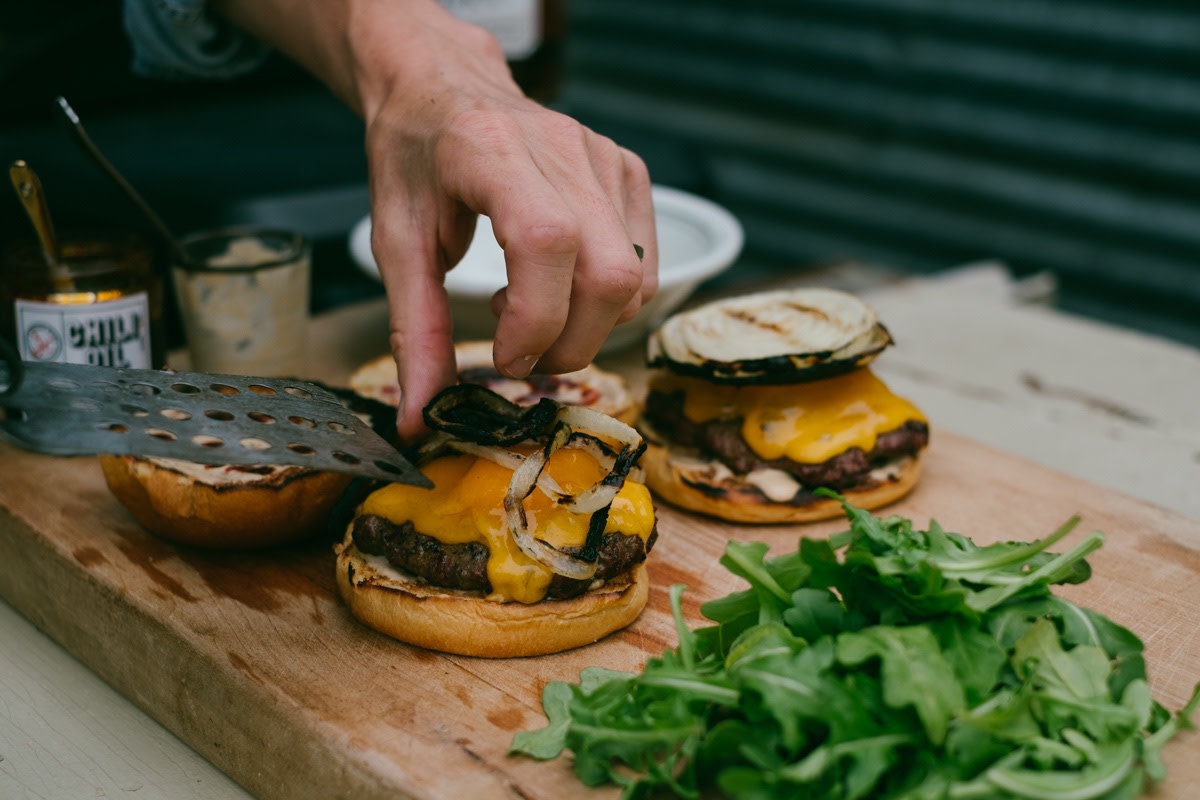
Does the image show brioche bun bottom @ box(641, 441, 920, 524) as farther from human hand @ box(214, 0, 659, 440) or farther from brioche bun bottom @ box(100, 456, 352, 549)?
brioche bun bottom @ box(100, 456, 352, 549)

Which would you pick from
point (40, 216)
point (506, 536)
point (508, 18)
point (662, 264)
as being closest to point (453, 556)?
point (506, 536)

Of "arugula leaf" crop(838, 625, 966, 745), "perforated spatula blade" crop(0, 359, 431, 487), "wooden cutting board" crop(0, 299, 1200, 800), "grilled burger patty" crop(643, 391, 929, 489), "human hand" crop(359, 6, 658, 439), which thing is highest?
"human hand" crop(359, 6, 658, 439)

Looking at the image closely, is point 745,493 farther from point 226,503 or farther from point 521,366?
point 226,503

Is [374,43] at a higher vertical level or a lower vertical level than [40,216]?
higher

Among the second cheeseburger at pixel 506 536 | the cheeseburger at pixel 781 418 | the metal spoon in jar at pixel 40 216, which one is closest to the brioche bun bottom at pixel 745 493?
the cheeseburger at pixel 781 418

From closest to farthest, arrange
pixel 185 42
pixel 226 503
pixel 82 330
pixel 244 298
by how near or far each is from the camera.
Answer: pixel 226 503
pixel 82 330
pixel 244 298
pixel 185 42

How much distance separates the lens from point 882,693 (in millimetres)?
1427

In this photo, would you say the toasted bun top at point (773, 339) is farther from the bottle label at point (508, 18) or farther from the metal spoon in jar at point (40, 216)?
the bottle label at point (508, 18)

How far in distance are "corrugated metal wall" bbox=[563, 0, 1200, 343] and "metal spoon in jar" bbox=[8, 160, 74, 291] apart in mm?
2361

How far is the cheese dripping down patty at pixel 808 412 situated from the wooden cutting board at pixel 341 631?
0.55ft

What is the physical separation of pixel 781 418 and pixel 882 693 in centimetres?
95

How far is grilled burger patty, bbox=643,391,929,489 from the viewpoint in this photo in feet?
7.41

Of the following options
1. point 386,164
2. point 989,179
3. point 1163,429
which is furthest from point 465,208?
point 989,179

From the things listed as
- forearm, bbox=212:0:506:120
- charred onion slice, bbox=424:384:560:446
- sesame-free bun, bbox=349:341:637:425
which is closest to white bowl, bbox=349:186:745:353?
sesame-free bun, bbox=349:341:637:425
